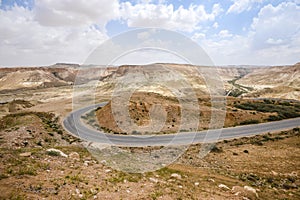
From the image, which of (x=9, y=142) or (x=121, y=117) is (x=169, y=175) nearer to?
(x=9, y=142)

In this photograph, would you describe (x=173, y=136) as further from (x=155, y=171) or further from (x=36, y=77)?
(x=36, y=77)

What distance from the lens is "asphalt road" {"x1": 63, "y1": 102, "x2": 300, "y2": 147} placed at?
32.9 meters

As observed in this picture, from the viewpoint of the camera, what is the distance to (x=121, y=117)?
51.0 m

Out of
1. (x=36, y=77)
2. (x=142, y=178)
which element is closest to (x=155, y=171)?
(x=142, y=178)

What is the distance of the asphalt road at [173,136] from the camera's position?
108 feet

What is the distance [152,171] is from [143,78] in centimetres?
11333

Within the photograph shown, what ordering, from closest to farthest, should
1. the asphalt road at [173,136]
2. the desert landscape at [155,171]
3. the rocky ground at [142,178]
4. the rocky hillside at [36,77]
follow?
the rocky ground at [142,178]
the desert landscape at [155,171]
the asphalt road at [173,136]
the rocky hillside at [36,77]

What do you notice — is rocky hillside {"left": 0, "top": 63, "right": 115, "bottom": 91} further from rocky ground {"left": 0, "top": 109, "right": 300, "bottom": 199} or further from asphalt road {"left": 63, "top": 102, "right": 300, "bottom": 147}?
rocky ground {"left": 0, "top": 109, "right": 300, "bottom": 199}

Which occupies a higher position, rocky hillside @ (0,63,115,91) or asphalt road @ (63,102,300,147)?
rocky hillside @ (0,63,115,91)

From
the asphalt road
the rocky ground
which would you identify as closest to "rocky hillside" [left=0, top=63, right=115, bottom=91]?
the asphalt road

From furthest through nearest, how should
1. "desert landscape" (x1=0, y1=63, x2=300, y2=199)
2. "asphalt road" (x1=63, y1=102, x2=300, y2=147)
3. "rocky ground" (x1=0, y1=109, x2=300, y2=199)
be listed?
"asphalt road" (x1=63, y1=102, x2=300, y2=147), "desert landscape" (x1=0, y1=63, x2=300, y2=199), "rocky ground" (x1=0, y1=109, x2=300, y2=199)

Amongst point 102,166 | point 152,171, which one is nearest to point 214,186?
point 152,171

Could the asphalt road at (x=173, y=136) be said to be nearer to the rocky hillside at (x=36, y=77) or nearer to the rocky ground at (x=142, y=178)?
the rocky ground at (x=142, y=178)

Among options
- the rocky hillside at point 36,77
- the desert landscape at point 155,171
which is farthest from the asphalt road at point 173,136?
the rocky hillside at point 36,77
